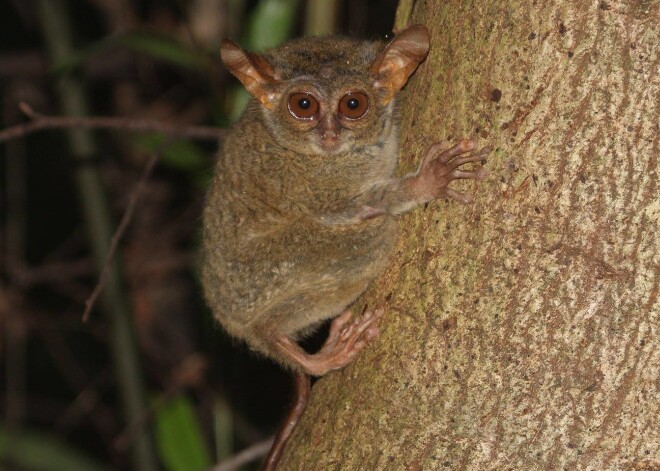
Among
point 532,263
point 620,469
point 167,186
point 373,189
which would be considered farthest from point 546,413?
point 167,186

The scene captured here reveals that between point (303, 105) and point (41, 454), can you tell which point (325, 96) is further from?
point (41, 454)

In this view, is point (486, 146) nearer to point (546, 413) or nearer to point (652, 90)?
point (652, 90)

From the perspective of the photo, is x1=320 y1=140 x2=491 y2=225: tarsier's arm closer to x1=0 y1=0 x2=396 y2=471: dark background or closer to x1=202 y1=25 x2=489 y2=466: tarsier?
x1=202 y1=25 x2=489 y2=466: tarsier

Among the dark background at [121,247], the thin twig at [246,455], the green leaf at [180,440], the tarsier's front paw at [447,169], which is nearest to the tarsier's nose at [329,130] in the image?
the tarsier's front paw at [447,169]

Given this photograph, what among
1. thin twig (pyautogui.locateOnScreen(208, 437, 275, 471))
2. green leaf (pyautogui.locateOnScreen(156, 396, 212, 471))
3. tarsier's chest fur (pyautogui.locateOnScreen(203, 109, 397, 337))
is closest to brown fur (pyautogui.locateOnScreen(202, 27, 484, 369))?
tarsier's chest fur (pyautogui.locateOnScreen(203, 109, 397, 337))

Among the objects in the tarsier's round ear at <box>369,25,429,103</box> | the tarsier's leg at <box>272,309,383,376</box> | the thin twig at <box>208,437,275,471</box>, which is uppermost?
the tarsier's round ear at <box>369,25,429,103</box>

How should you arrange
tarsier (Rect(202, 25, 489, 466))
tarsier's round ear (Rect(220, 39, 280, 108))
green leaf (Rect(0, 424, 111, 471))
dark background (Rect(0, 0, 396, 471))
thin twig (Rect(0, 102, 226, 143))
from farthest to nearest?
dark background (Rect(0, 0, 396, 471))
green leaf (Rect(0, 424, 111, 471))
thin twig (Rect(0, 102, 226, 143))
tarsier (Rect(202, 25, 489, 466))
tarsier's round ear (Rect(220, 39, 280, 108))
